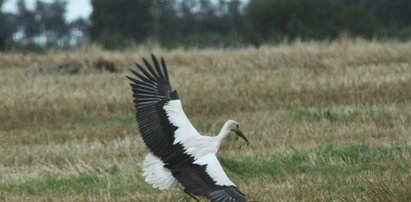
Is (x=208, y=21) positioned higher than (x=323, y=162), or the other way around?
(x=323, y=162)

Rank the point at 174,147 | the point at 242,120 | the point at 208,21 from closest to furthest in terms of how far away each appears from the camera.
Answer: the point at 174,147 → the point at 242,120 → the point at 208,21

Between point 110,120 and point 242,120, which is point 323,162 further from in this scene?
point 110,120

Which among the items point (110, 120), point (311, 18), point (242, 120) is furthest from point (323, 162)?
point (311, 18)

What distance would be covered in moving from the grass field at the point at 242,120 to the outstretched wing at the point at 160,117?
638mm

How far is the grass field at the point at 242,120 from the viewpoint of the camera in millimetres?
9102

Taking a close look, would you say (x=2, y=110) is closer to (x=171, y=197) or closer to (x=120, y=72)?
(x=120, y=72)

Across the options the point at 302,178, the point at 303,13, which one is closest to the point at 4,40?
the point at 303,13

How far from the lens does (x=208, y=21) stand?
3068 inches

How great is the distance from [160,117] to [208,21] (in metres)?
70.1

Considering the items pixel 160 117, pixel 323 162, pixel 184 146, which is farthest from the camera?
pixel 323 162

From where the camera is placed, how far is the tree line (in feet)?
165

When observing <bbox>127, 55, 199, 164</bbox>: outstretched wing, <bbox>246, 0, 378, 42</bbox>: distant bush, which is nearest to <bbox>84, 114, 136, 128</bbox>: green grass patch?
<bbox>127, 55, 199, 164</bbox>: outstretched wing

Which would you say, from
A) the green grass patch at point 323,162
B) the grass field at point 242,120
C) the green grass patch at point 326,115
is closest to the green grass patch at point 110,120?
the grass field at point 242,120

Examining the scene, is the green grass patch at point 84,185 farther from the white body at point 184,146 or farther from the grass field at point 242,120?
the white body at point 184,146
